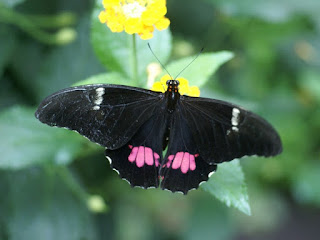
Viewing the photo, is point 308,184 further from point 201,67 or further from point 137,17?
point 137,17

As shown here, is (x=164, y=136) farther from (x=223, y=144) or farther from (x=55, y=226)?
(x=55, y=226)

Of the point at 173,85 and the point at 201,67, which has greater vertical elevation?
the point at 201,67

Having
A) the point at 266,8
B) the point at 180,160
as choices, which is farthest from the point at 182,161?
the point at 266,8

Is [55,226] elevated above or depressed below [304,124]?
below

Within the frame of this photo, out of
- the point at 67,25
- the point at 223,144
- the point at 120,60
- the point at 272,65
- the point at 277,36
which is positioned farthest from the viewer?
the point at 272,65

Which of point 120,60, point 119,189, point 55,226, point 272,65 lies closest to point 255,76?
point 272,65

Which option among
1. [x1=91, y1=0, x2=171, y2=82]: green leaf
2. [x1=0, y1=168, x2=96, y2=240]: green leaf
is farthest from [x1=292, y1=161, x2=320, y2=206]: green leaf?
[x1=91, y1=0, x2=171, y2=82]: green leaf

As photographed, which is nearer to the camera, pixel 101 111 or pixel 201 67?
pixel 101 111

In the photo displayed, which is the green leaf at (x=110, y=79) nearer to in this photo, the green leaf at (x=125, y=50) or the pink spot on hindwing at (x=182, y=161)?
the green leaf at (x=125, y=50)
